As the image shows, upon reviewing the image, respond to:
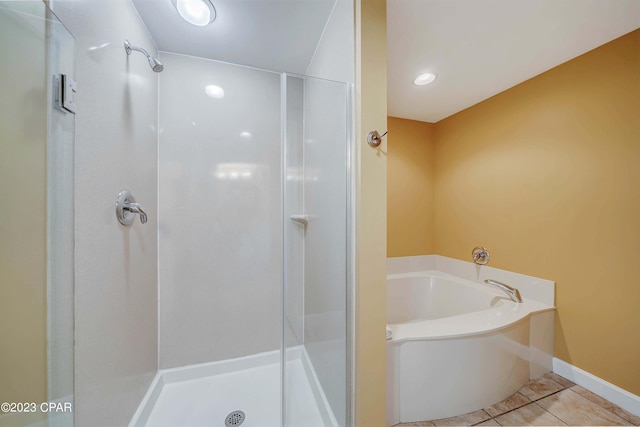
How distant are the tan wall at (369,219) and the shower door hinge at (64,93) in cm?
103

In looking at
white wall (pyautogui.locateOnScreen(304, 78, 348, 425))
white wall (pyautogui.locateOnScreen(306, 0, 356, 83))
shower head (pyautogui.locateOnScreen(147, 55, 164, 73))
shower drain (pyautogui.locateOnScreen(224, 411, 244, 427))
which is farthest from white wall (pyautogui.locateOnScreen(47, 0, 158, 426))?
white wall (pyautogui.locateOnScreen(306, 0, 356, 83))

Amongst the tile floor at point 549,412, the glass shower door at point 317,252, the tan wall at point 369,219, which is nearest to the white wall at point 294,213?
the glass shower door at point 317,252

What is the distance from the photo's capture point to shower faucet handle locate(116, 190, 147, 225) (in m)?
1.03

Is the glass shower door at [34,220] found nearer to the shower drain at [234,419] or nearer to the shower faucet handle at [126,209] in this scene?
the shower faucet handle at [126,209]

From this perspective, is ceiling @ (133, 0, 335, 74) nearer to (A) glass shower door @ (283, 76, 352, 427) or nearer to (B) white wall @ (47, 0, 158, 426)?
(B) white wall @ (47, 0, 158, 426)

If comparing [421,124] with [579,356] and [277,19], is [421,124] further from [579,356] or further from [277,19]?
[579,356]

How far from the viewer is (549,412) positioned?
1.25 meters

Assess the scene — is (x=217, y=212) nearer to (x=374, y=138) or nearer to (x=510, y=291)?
(x=374, y=138)

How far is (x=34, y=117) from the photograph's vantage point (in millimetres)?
620

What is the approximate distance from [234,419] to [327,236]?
126 centimetres

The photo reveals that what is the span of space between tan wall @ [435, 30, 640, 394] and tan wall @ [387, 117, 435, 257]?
0.53m

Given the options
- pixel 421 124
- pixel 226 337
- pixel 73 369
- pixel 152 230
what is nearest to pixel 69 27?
pixel 152 230

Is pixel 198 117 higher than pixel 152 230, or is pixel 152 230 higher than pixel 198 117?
pixel 198 117

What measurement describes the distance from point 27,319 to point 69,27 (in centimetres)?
96
